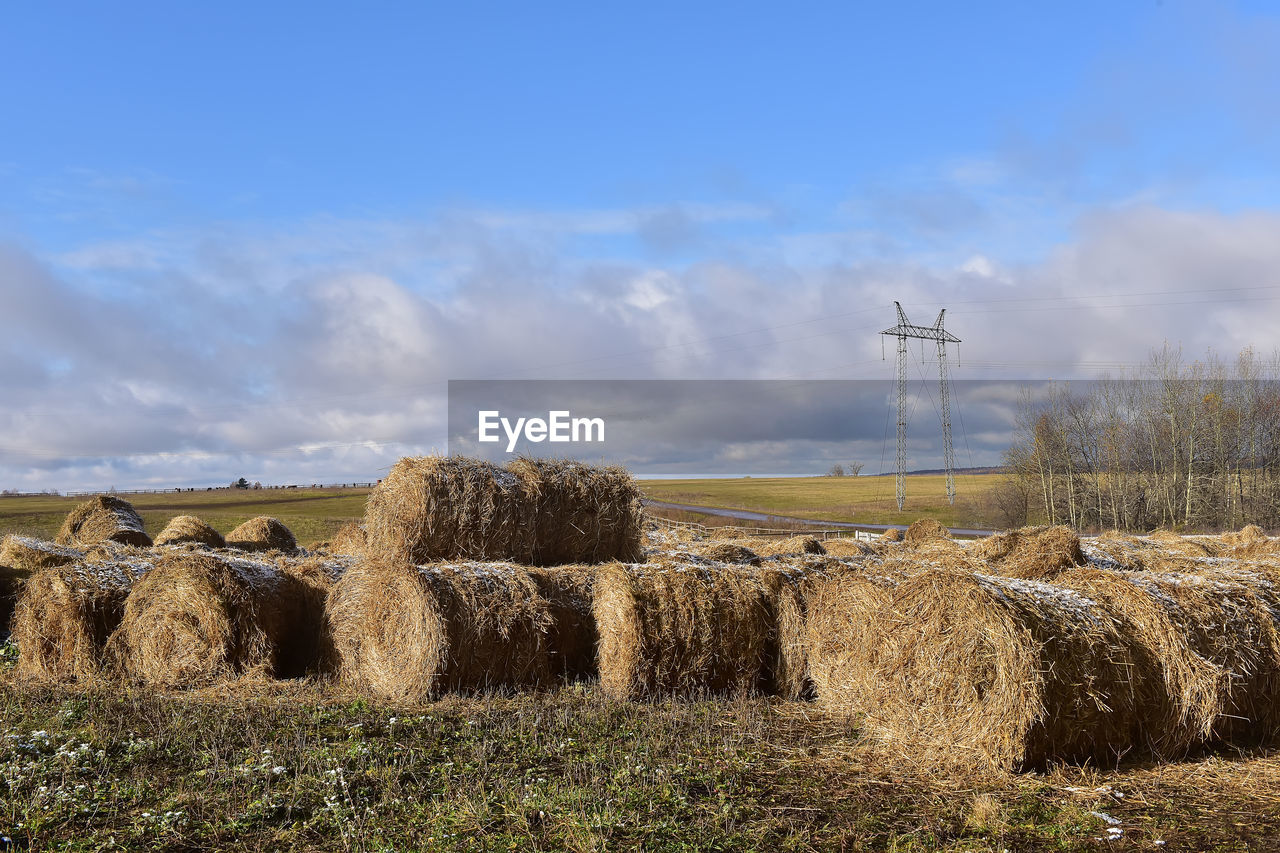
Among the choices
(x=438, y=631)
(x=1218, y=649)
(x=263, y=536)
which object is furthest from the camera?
(x=263, y=536)

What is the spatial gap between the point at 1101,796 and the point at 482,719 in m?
5.50

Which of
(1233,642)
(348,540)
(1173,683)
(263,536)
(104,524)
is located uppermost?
(104,524)

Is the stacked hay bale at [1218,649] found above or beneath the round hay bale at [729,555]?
beneath

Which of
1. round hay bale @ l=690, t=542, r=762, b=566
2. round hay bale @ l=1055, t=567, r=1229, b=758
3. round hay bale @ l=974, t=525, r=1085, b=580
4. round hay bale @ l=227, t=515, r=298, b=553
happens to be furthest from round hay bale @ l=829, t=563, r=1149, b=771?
round hay bale @ l=227, t=515, r=298, b=553

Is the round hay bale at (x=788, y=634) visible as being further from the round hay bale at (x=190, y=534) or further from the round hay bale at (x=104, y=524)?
the round hay bale at (x=104, y=524)

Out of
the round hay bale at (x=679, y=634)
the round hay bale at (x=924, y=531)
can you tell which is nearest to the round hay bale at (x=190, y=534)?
the round hay bale at (x=679, y=634)

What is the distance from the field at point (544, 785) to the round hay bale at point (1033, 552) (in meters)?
4.99

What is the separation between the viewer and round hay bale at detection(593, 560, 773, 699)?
9852mm

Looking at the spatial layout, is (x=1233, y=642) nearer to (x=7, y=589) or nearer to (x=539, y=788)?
(x=539, y=788)

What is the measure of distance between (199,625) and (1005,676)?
8813mm

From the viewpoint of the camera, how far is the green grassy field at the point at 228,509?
39438 mm

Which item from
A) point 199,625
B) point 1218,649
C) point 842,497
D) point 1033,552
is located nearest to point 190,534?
point 199,625

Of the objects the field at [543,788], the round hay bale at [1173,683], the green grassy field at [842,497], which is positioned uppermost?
the round hay bale at [1173,683]

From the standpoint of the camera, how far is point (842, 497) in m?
94.8
